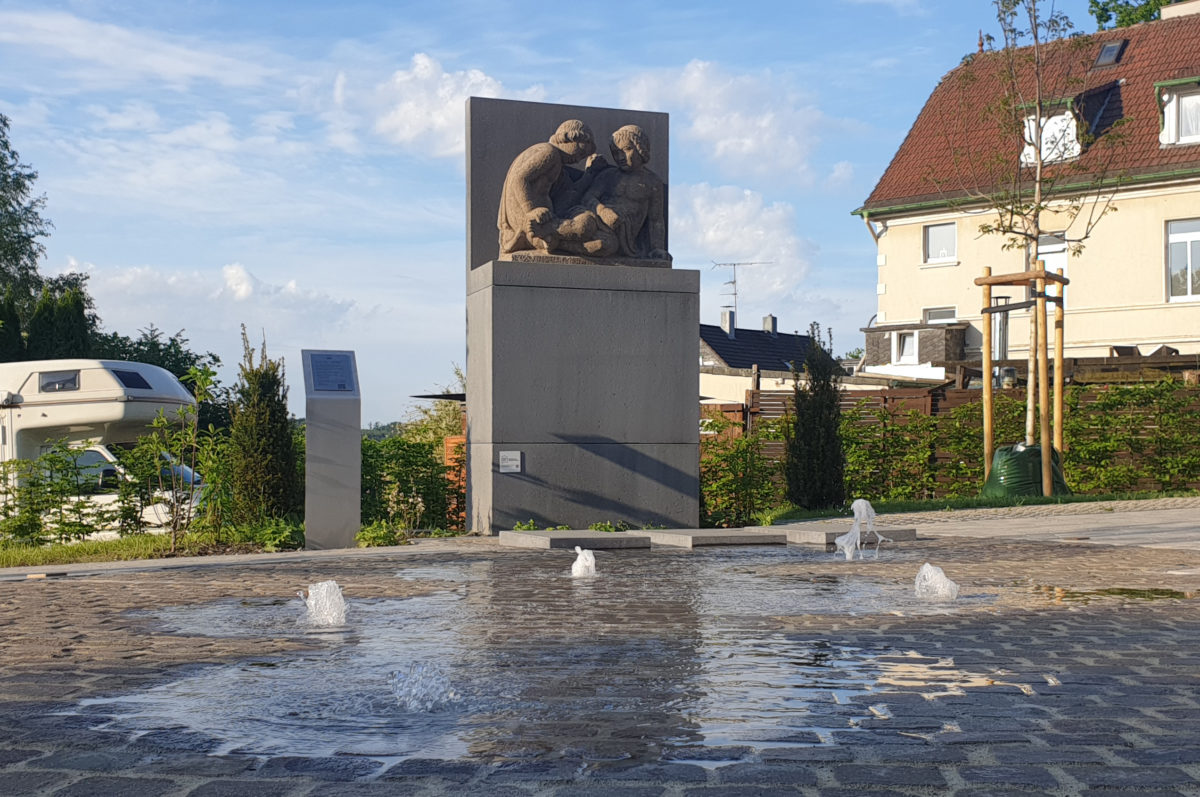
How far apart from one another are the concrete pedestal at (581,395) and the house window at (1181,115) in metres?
22.3

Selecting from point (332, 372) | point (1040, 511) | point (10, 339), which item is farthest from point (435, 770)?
point (10, 339)

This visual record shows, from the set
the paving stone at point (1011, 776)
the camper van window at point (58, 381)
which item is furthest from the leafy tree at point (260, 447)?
the paving stone at point (1011, 776)

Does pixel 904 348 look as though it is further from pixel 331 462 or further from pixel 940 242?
pixel 331 462

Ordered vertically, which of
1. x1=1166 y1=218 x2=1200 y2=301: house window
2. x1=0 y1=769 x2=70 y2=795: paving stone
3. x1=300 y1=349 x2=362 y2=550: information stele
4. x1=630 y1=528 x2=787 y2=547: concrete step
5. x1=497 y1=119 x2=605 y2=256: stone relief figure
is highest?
x1=1166 y1=218 x2=1200 y2=301: house window

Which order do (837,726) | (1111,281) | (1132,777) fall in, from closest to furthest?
1. (1132,777)
2. (837,726)
3. (1111,281)

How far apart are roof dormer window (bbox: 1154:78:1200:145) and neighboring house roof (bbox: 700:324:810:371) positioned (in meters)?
20.8

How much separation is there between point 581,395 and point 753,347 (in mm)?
43081

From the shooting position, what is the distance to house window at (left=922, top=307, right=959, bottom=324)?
1400 inches

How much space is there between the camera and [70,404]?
19.5m

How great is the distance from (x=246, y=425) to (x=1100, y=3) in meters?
40.9

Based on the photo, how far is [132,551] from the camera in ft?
41.1

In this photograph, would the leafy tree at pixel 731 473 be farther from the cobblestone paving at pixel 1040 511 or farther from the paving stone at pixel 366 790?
the paving stone at pixel 366 790

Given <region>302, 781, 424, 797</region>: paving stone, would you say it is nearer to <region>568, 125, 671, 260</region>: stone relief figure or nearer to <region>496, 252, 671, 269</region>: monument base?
<region>496, 252, 671, 269</region>: monument base

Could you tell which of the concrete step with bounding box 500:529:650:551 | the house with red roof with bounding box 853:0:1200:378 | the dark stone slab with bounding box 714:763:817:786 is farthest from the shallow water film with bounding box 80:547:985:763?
the house with red roof with bounding box 853:0:1200:378
